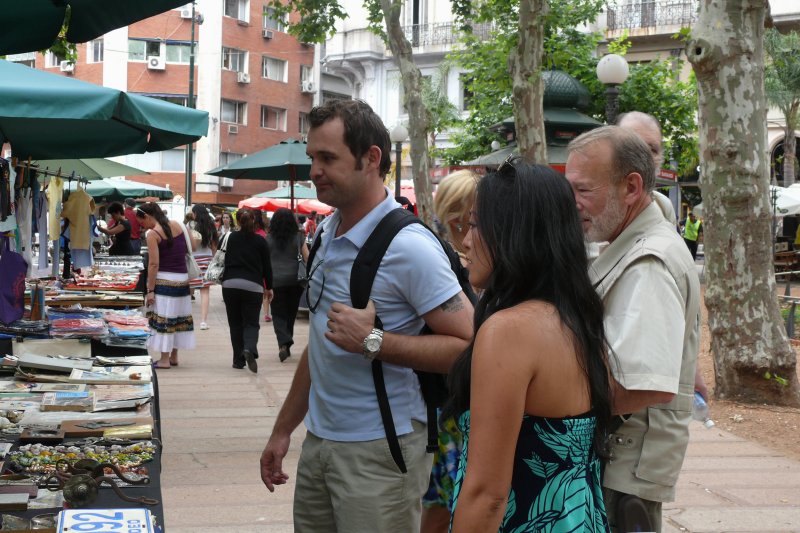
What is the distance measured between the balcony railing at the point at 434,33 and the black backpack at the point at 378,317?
47.2 metres

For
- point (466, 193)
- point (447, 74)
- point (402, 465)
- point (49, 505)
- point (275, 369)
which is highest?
point (447, 74)

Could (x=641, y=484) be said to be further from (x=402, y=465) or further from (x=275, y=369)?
(x=275, y=369)

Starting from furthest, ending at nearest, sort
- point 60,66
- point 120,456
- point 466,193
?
point 60,66 < point 466,193 < point 120,456

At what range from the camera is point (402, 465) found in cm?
298

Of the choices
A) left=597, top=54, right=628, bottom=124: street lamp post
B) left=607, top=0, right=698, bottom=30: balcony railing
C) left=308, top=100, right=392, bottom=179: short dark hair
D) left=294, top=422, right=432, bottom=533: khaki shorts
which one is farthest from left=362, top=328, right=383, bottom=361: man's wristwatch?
left=607, top=0, right=698, bottom=30: balcony railing

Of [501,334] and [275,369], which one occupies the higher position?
[501,334]

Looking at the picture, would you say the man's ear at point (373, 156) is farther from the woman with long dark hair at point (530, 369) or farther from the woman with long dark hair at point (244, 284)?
the woman with long dark hair at point (244, 284)

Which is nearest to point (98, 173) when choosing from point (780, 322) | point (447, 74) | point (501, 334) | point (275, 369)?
point (275, 369)

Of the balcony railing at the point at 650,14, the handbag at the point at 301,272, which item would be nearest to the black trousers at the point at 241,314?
the handbag at the point at 301,272

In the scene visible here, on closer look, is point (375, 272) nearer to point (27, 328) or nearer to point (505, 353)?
point (505, 353)

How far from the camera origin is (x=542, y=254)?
89.4 inches

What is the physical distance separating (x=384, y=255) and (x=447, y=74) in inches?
1719

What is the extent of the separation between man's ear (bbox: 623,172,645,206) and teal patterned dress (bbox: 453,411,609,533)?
80 cm

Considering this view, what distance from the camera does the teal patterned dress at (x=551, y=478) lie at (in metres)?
2.26
